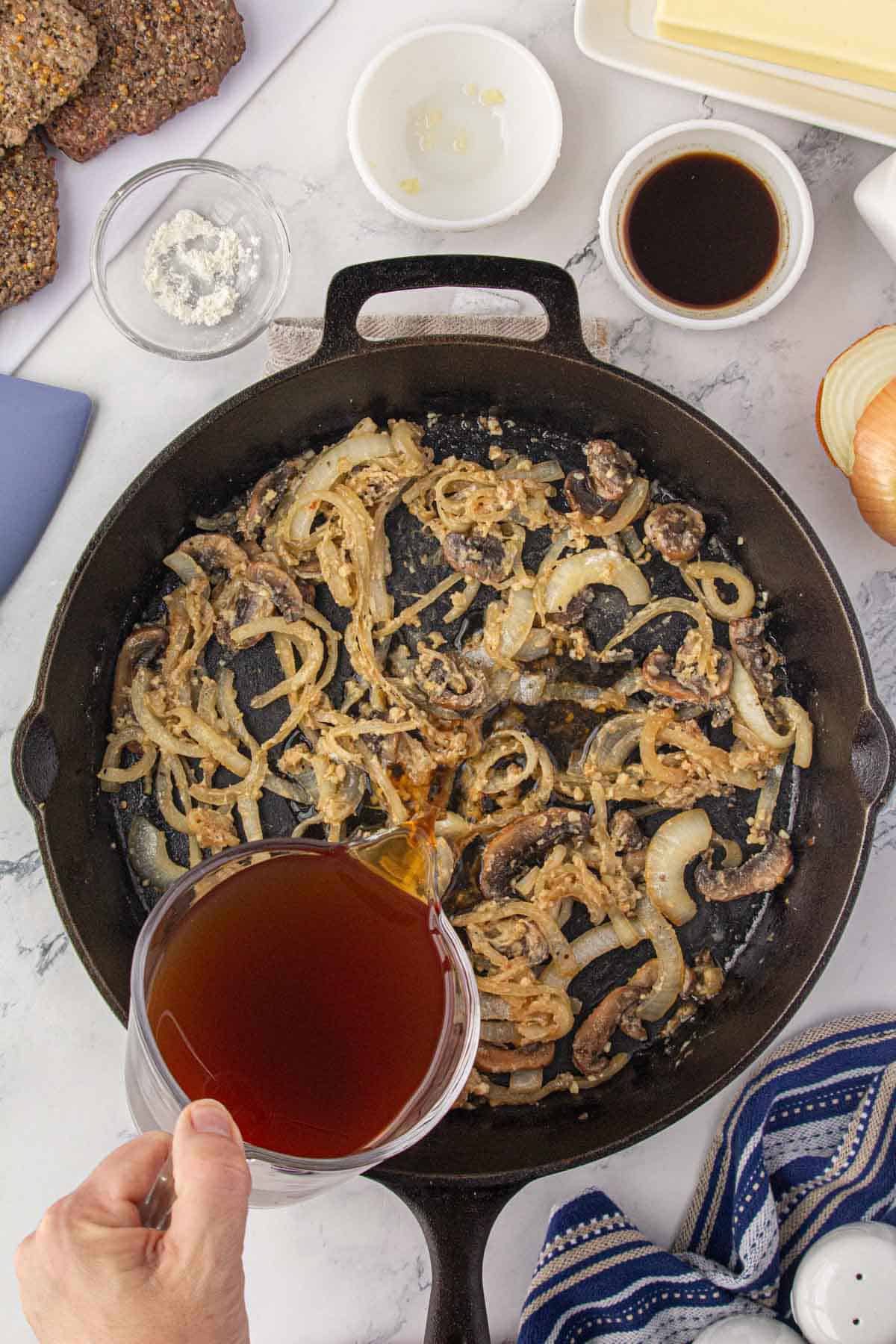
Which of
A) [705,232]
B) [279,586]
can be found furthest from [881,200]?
[279,586]

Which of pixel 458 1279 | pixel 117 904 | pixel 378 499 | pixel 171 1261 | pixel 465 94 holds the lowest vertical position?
pixel 458 1279

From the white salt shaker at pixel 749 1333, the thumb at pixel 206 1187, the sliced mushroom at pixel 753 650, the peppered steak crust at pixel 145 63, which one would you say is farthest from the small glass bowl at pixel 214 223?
the white salt shaker at pixel 749 1333

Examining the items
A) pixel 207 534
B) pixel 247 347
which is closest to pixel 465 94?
pixel 247 347

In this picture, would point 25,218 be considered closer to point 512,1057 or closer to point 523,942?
point 523,942

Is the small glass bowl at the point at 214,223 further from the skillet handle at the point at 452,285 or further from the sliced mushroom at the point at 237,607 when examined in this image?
the sliced mushroom at the point at 237,607

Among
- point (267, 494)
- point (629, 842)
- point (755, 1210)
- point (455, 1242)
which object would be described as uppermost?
point (267, 494)

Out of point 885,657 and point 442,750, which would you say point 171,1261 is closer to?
point 442,750

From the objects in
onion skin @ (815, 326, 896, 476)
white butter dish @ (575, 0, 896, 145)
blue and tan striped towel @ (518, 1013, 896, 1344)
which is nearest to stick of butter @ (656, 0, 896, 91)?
white butter dish @ (575, 0, 896, 145)
